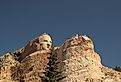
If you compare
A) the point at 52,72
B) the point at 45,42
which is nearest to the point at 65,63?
the point at 52,72

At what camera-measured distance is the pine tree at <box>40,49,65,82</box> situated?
159 ft

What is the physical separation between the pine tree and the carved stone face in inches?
117

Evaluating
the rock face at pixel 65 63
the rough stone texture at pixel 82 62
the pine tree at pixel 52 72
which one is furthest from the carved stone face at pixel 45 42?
the rough stone texture at pixel 82 62

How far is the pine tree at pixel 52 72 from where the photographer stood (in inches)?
1913

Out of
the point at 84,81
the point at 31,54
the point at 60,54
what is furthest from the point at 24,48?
the point at 84,81

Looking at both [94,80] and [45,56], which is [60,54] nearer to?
[45,56]

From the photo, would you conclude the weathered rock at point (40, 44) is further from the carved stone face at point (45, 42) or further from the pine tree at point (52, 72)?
the pine tree at point (52, 72)

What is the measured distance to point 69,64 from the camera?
47.4 meters

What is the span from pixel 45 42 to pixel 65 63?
6.46 m

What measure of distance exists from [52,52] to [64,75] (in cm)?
457

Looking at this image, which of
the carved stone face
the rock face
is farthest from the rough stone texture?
the carved stone face

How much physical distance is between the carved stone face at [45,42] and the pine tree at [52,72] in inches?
117

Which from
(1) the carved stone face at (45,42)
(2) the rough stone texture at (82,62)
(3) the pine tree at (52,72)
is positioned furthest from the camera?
(1) the carved stone face at (45,42)

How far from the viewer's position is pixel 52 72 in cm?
4953
